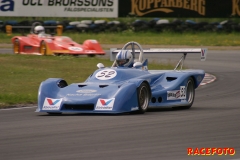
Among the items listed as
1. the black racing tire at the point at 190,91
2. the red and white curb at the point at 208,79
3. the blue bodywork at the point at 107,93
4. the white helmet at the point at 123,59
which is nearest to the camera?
the blue bodywork at the point at 107,93

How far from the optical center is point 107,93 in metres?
10.2

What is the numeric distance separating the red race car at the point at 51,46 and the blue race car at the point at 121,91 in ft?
35.8

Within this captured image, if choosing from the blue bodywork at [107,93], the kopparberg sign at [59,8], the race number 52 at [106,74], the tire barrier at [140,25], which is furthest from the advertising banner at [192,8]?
the race number 52 at [106,74]

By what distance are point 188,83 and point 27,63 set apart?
30.7 ft

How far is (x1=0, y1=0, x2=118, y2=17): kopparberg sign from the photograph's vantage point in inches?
1314

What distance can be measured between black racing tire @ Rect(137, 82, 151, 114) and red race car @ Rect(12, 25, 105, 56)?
1206 centimetres

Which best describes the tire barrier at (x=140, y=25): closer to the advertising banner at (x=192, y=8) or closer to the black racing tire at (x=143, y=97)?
the advertising banner at (x=192, y=8)

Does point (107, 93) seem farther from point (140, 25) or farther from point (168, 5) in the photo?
point (168, 5)

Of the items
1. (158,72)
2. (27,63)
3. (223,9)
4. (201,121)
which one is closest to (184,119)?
(201,121)

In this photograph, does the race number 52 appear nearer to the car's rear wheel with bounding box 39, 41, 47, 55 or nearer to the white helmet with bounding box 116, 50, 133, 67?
the white helmet with bounding box 116, 50, 133, 67

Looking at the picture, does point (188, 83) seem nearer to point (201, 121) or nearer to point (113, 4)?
point (201, 121)

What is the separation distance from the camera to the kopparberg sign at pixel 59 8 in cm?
3338

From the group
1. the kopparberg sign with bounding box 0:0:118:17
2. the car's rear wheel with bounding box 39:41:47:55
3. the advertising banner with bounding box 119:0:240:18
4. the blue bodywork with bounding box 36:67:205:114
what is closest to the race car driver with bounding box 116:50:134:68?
the blue bodywork with bounding box 36:67:205:114

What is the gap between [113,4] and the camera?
33.4m
